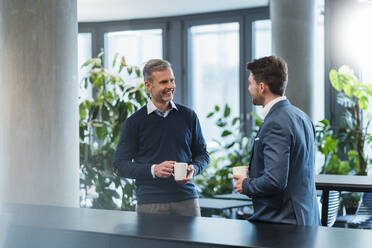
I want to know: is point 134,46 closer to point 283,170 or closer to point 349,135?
point 349,135

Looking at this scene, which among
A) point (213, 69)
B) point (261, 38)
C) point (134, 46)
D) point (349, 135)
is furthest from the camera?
point (134, 46)

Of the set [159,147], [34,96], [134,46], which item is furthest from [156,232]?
[134,46]

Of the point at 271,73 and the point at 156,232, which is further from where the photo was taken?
the point at 271,73

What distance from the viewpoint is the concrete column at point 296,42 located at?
6.68 metres

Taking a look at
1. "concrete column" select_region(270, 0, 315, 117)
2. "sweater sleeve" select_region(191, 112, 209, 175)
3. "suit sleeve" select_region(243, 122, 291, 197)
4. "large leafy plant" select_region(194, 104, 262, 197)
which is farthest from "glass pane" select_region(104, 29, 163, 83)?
"suit sleeve" select_region(243, 122, 291, 197)

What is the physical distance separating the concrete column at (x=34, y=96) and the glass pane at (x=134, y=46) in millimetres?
5274

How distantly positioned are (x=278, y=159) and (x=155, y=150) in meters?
0.93

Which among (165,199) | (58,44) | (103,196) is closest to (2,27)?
(58,44)

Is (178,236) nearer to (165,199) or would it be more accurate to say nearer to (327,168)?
(165,199)

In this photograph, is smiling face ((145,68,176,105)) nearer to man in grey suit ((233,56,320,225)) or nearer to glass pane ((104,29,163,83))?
man in grey suit ((233,56,320,225))

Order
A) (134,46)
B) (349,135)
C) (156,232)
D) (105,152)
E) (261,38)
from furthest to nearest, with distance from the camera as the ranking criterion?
(134,46), (261,38), (349,135), (105,152), (156,232)

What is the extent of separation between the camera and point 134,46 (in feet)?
30.6

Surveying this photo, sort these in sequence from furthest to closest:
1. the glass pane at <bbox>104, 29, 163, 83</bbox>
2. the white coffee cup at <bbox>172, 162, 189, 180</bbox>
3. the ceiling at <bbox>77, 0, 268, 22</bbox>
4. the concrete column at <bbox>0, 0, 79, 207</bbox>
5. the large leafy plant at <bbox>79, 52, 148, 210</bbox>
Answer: the glass pane at <bbox>104, 29, 163, 83</bbox> < the ceiling at <bbox>77, 0, 268, 22</bbox> < the large leafy plant at <bbox>79, 52, 148, 210</bbox> < the concrete column at <bbox>0, 0, 79, 207</bbox> < the white coffee cup at <bbox>172, 162, 189, 180</bbox>

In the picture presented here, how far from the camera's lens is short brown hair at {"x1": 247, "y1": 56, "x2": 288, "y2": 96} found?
8.63ft
